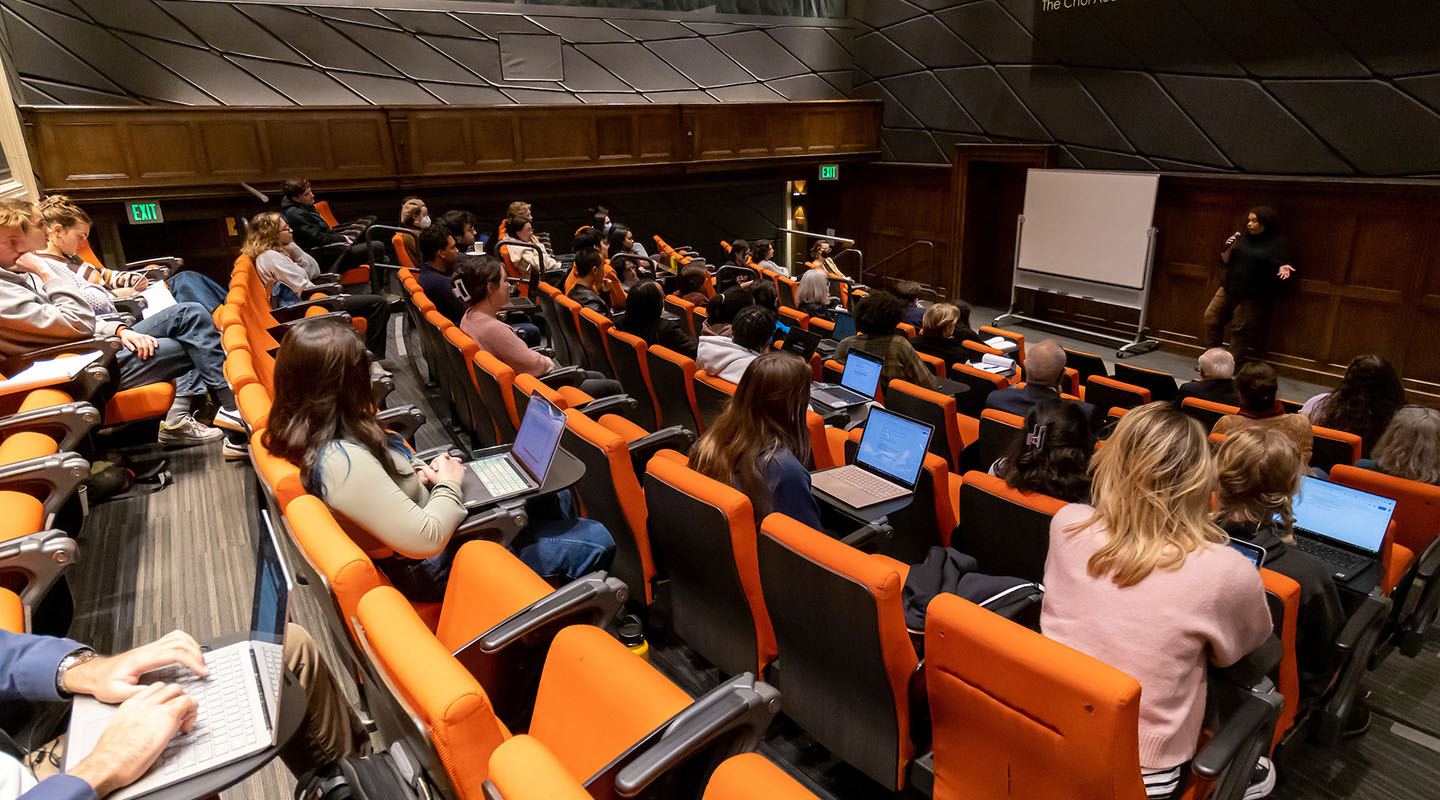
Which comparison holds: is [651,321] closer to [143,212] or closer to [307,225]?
[307,225]

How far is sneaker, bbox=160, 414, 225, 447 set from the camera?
4.10m

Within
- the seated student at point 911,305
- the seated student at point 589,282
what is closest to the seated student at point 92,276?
the seated student at point 589,282

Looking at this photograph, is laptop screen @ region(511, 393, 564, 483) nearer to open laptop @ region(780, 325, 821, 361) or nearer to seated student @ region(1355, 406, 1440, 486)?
open laptop @ region(780, 325, 821, 361)

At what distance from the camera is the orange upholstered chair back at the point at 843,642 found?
5.39ft

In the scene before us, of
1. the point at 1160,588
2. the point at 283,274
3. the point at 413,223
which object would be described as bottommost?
the point at 1160,588

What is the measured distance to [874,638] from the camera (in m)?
1.67

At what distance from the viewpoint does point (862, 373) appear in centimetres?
407

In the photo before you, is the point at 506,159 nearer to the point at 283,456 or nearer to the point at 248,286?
the point at 248,286

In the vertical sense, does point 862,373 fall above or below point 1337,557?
above

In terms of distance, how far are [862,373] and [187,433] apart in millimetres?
3620

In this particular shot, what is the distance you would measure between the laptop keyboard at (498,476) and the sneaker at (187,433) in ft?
8.35

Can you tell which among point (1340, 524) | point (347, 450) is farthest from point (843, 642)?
point (1340, 524)

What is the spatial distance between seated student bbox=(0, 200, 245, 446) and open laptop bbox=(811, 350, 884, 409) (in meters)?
2.78

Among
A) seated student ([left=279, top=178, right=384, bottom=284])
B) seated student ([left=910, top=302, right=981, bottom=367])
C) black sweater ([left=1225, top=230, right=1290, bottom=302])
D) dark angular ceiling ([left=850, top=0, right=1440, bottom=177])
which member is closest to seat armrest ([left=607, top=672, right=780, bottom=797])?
seated student ([left=910, top=302, right=981, bottom=367])
